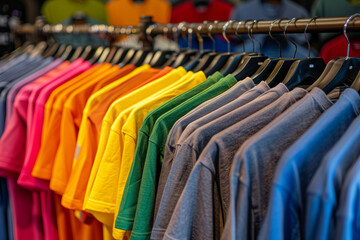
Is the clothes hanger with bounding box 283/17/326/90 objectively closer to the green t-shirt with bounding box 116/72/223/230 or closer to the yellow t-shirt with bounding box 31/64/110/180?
the green t-shirt with bounding box 116/72/223/230

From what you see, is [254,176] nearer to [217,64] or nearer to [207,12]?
[217,64]

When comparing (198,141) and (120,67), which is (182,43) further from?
(198,141)

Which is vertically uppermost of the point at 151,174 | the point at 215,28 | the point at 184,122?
the point at 215,28

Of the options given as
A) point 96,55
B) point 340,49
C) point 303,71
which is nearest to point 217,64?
point 303,71

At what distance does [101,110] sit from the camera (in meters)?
1.11

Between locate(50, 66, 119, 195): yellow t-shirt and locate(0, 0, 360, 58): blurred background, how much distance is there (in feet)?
3.08

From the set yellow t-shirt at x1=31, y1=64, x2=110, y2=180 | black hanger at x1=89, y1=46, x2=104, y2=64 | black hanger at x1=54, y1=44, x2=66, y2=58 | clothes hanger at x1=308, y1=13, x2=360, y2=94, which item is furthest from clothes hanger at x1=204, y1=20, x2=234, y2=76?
black hanger at x1=54, y1=44, x2=66, y2=58

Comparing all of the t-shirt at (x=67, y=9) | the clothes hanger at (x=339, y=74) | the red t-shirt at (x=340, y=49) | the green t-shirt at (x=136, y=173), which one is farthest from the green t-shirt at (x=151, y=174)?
the t-shirt at (x=67, y=9)

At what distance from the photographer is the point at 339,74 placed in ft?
2.80

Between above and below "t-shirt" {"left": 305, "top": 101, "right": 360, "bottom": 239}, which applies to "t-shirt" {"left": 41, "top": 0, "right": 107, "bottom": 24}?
above

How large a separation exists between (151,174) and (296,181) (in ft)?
1.15

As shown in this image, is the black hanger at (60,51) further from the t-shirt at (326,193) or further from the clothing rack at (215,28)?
the t-shirt at (326,193)

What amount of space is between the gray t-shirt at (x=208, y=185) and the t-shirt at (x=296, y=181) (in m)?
0.13

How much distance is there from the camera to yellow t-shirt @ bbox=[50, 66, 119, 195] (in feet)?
3.88
